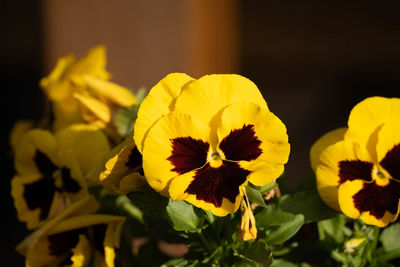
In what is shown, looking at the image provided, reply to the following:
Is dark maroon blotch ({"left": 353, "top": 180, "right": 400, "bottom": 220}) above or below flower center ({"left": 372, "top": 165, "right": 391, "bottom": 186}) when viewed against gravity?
below

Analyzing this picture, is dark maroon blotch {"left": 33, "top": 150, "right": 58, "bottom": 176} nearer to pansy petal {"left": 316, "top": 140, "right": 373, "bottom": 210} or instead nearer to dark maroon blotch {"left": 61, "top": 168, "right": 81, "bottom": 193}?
dark maroon blotch {"left": 61, "top": 168, "right": 81, "bottom": 193}

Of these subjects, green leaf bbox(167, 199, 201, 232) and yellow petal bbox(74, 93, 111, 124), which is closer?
green leaf bbox(167, 199, 201, 232)

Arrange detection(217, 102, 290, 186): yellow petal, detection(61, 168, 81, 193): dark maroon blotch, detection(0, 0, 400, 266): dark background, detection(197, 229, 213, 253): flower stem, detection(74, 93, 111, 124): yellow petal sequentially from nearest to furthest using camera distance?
detection(217, 102, 290, 186): yellow petal < detection(197, 229, 213, 253): flower stem < detection(61, 168, 81, 193): dark maroon blotch < detection(74, 93, 111, 124): yellow petal < detection(0, 0, 400, 266): dark background

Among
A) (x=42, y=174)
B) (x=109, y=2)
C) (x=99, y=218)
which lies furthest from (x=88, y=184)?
(x=109, y=2)

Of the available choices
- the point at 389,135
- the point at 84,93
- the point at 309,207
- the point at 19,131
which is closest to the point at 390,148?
the point at 389,135

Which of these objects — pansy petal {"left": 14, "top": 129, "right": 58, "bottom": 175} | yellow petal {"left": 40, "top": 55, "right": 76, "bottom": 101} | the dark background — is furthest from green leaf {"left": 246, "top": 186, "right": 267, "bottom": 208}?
the dark background

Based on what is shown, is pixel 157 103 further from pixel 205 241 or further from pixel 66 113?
pixel 66 113

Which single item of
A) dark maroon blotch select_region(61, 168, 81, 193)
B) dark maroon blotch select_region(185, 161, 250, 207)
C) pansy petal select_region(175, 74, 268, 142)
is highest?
pansy petal select_region(175, 74, 268, 142)

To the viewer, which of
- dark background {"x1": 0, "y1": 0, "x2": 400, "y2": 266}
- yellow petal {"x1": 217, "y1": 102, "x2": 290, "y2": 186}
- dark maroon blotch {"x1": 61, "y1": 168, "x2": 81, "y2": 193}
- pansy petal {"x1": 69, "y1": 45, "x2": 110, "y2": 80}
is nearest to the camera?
yellow petal {"x1": 217, "y1": 102, "x2": 290, "y2": 186}
